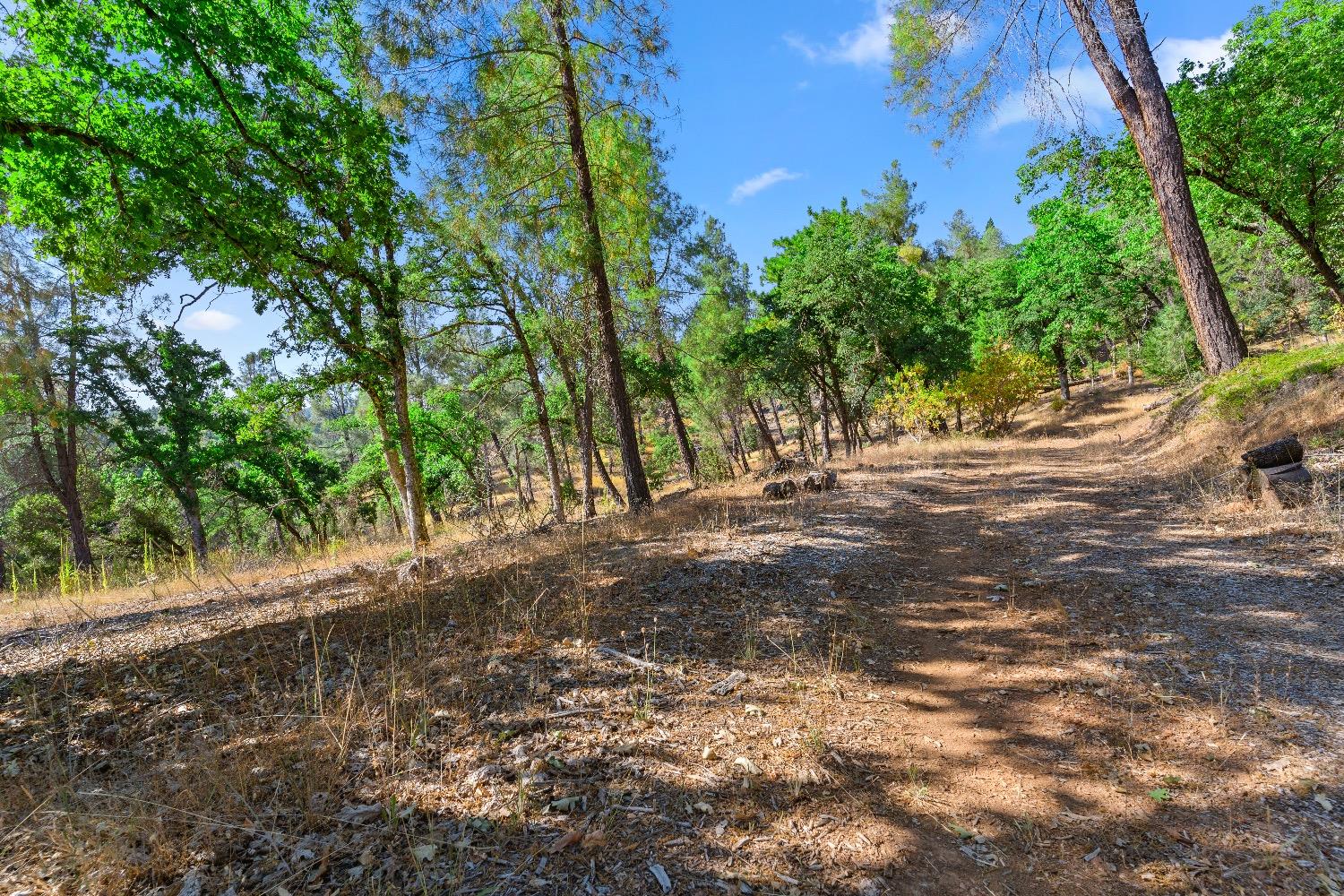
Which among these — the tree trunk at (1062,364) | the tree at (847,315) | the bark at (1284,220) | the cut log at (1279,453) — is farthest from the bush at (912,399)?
the cut log at (1279,453)

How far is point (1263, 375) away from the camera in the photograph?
814 cm

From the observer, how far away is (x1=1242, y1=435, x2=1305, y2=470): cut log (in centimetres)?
532

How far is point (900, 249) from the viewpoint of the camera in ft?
125

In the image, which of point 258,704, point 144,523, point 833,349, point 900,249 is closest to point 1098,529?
point 258,704

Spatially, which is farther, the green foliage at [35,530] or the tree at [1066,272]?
the tree at [1066,272]

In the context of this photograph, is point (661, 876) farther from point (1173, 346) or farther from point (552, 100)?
point (1173, 346)

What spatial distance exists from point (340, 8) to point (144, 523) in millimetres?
24820

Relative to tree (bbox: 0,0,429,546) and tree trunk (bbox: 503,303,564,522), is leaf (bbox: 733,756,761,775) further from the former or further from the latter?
tree trunk (bbox: 503,303,564,522)

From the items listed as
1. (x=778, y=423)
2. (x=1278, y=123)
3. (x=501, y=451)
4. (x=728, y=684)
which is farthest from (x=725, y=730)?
(x=778, y=423)

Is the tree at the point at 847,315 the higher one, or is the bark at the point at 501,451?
the tree at the point at 847,315

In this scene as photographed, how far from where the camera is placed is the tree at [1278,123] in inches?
495

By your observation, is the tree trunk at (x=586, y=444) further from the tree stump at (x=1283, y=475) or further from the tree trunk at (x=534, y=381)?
the tree stump at (x=1283, y=475)

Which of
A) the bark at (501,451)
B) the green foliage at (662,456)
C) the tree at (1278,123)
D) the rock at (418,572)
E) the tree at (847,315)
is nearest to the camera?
the rock at (418,572)

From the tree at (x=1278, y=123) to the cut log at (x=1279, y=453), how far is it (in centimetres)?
1232
